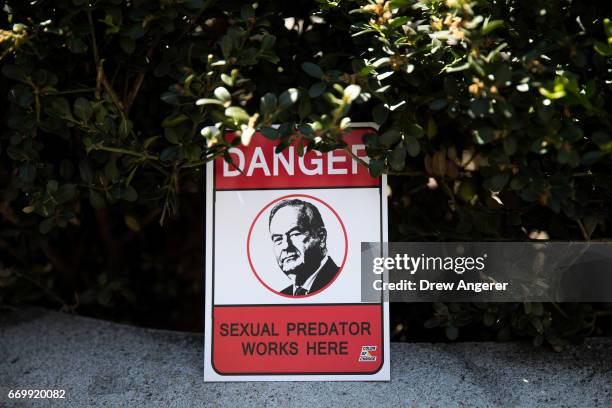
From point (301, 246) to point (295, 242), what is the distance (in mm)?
18

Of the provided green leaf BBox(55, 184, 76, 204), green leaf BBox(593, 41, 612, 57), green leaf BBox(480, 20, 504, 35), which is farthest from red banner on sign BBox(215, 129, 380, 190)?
green leaf BBox(593, 41, 612, 57)

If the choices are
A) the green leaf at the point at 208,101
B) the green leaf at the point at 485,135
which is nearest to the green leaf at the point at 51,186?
the green leaf at the point at 208,101

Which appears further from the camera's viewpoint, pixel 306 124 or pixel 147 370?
pixel 147 370

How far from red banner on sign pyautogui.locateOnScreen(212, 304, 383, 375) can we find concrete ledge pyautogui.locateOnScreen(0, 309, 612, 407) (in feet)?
0.16

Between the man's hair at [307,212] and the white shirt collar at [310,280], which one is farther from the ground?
the man's hair at [307,212]

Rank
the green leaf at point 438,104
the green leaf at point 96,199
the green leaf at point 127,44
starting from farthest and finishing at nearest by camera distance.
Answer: the green leaf at point 96,199 → the green leaf at point 127,44 → the green leaf at point 438,104

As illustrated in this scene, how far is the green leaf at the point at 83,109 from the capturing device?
1.55 metres

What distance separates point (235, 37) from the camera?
1524 mm

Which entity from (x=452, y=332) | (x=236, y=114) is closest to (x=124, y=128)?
(x=236, y=114)

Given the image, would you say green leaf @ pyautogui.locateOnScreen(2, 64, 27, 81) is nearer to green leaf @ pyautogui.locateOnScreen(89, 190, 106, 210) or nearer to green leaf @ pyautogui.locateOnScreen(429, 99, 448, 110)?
green leaf @ pyautogui.locateOnScreen(89, 190, 106, 210)

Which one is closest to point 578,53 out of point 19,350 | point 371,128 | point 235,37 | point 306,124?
point 371,128

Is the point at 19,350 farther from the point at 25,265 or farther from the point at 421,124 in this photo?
the point at 421,124

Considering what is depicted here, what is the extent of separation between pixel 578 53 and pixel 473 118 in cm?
28

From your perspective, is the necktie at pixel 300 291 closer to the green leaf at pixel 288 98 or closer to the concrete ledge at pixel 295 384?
the concrete ledge at pixel 295 384
